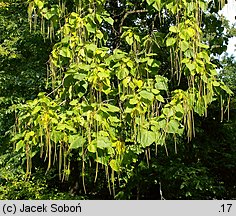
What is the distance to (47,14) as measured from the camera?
204 cm

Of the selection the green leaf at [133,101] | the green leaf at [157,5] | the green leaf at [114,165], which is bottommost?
the green leaf at [114,165]

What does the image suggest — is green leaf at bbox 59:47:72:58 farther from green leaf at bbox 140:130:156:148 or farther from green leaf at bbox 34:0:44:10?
green leaf at bbox 140:130:156:148

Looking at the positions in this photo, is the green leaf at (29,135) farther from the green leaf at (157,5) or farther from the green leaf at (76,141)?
the green leaf at (157,5)

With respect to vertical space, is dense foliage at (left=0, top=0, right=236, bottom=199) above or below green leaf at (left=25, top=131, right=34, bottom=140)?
above

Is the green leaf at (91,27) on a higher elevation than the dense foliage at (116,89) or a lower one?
higher

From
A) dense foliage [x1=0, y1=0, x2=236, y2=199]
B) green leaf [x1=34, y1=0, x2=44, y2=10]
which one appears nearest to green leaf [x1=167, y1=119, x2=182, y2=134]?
dense foliage [x1=0, y1=0, x2=236, y2=199]

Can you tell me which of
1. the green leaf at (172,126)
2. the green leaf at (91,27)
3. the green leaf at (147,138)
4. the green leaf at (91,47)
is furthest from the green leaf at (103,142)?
the green leaf at (91,27)

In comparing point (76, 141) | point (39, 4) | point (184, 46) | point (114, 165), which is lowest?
point (114, 165)

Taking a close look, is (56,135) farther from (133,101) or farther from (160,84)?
(160,84)

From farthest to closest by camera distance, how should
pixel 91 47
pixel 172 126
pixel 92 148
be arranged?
pixel 91 47, pixel 172 126, pixel 92 148

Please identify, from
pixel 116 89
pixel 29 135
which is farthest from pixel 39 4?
pixel 29 135

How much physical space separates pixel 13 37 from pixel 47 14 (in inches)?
113

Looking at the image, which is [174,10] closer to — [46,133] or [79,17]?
[79,17]

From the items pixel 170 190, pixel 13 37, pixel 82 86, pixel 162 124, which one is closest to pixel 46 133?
pixel 82 86
